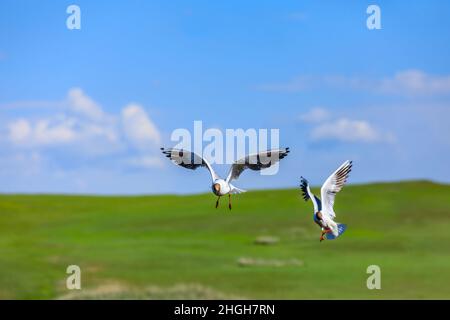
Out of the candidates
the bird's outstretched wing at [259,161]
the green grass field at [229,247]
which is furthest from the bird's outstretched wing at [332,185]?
the green grass field at [229,247]

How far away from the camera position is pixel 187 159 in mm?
13719

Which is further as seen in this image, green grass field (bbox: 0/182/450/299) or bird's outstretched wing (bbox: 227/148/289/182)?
green grass field (bbox: 0/182/450/299)

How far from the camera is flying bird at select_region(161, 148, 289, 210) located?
13.3m

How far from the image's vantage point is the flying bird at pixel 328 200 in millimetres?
13305

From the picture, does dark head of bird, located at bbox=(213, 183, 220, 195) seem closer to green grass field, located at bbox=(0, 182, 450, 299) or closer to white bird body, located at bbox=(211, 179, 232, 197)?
white bird body, located at bbox=(211, 179, 232, 197)

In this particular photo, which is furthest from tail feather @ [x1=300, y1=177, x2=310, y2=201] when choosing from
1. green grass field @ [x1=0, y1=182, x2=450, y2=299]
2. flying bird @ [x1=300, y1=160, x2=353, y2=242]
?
green grass field @ [x1=0, y1=182, x2=450, y2=299]

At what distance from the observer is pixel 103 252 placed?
7506cm

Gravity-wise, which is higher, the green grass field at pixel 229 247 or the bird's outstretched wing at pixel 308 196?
the green grass field at pixel 229 247

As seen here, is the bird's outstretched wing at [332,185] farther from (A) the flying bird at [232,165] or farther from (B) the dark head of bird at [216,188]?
(B) the dark head of bird at [216,188]

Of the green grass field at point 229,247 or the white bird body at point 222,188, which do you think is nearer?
the white bird body at point 222,188

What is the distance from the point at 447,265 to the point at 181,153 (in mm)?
53898

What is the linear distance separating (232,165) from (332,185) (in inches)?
59.8

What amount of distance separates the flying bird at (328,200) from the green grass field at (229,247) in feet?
117

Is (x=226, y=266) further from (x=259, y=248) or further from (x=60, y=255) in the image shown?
(x=60, y=255)
